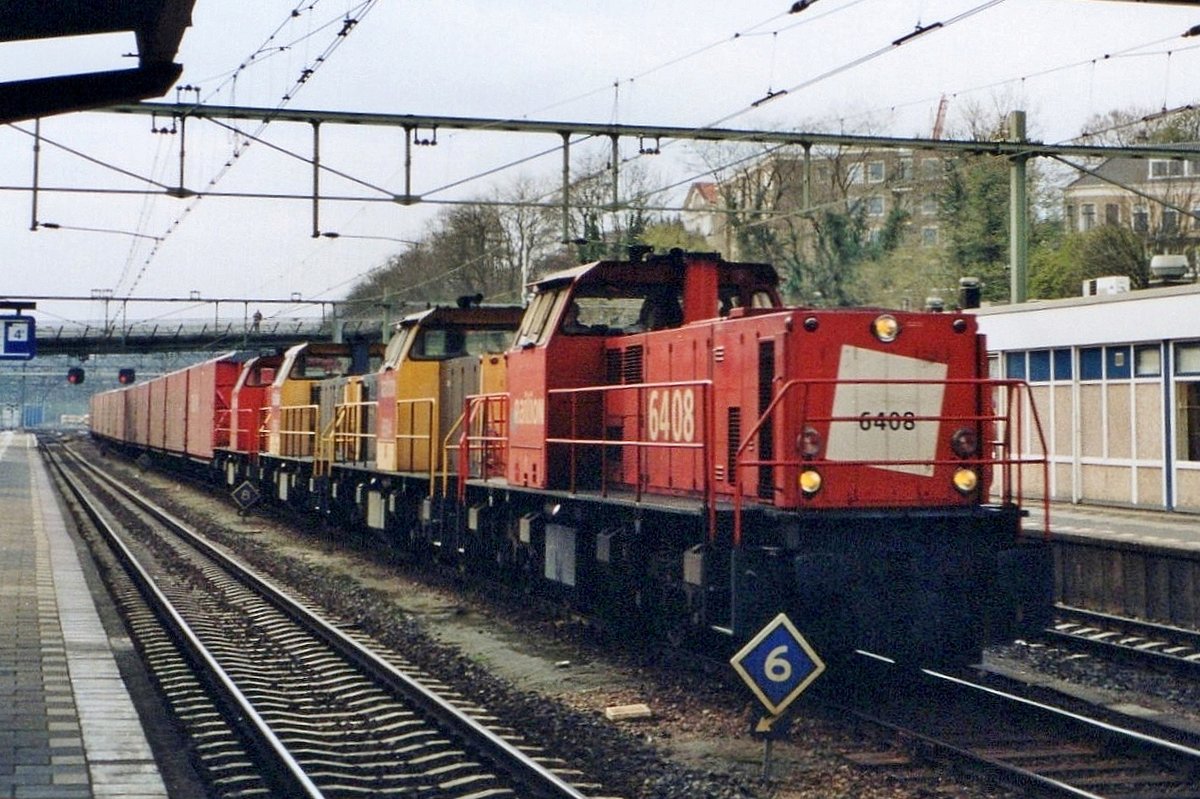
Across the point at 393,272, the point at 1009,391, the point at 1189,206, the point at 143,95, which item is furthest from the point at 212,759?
the point at 393,272

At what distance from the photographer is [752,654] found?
780cm

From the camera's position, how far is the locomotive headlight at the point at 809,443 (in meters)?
9.47

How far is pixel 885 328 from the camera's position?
9.70 meters

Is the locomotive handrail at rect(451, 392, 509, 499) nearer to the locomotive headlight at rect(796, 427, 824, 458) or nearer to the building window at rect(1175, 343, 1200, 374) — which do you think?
the locomotive headlight at rect(796, 427, 824, 458)

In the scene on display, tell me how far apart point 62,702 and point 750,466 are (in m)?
4.82

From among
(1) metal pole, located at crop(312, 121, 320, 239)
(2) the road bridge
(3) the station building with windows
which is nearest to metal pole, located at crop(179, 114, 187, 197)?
(1) metal pole, located at crop(312, 121, 320, 239)

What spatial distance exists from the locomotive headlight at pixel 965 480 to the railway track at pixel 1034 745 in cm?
137

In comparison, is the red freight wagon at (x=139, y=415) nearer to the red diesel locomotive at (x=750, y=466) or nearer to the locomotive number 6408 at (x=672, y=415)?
the red diesel locomotive at (x=750, y=466)

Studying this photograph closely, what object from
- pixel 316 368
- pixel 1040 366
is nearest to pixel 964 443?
pixel 1040 366

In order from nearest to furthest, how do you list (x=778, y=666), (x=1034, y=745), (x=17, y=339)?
(x=778, y=666) → (x=1034, y=745) → (x=17, y=339)

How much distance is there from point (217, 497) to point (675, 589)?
91.6 ft

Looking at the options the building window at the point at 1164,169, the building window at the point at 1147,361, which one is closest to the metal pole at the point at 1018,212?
the building window at the point at 1147,361

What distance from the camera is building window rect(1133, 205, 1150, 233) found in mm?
45188

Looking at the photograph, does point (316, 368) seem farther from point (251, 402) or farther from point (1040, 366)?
point (1040, 366)
